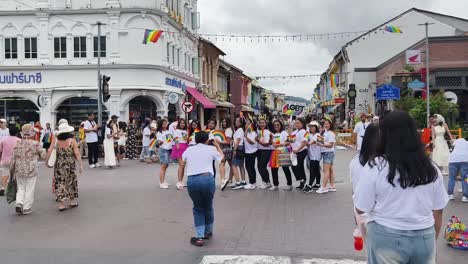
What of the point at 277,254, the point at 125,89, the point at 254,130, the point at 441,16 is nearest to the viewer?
the point at 277,254

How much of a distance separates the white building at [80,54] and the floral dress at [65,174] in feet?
67.6

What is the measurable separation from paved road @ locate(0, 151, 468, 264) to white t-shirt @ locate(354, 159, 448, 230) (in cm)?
289

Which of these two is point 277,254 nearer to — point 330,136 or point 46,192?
point 330,136

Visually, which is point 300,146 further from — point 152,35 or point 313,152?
point 152,35

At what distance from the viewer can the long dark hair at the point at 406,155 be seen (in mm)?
3238

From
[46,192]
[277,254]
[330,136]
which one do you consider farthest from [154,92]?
[277,254]

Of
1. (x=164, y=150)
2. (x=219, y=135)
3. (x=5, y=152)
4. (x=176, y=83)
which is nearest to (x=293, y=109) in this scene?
(x=176, y=83)

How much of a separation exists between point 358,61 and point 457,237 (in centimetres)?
3993

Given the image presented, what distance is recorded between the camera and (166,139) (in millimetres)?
12812

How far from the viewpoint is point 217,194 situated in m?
11.1

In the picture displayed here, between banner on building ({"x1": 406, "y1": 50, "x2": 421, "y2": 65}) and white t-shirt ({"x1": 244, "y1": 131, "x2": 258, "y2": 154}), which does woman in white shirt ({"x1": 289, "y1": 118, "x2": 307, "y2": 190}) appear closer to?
white t-shirt ({"x1": 244, "y1": 131, "x2": 258, "y2": 154})

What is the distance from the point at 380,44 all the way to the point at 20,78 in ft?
97.0

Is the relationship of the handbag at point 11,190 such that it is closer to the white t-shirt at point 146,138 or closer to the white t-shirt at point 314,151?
the white t-shirt at point 314,151

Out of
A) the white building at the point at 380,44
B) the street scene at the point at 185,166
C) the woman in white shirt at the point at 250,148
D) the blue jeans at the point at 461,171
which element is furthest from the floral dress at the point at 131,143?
the white building at the point at 380,44
